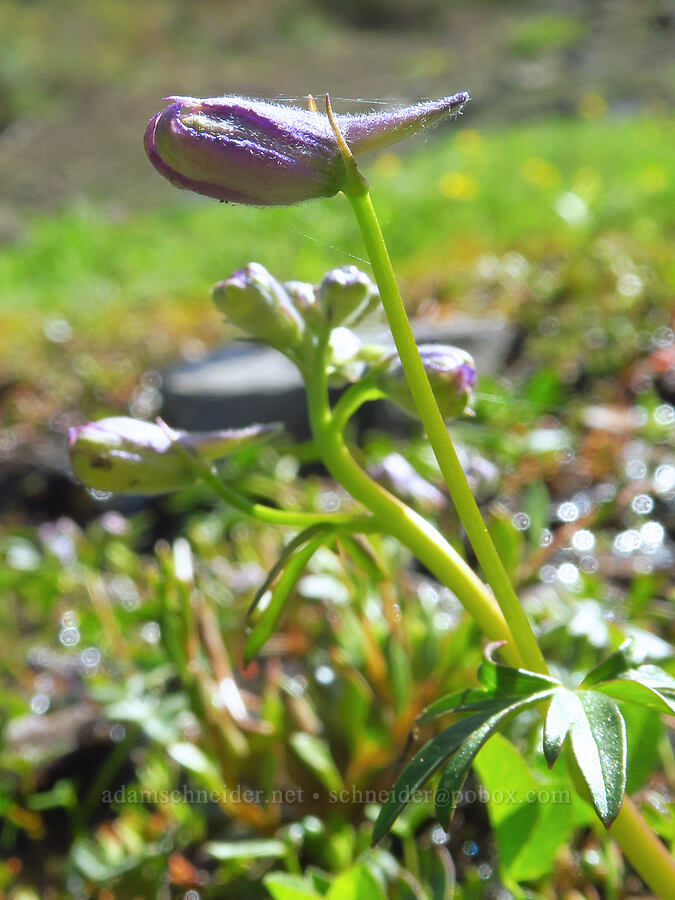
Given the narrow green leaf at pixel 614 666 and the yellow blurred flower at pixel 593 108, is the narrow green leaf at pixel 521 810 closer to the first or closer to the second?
the narrow green leaf at pixel 614 666

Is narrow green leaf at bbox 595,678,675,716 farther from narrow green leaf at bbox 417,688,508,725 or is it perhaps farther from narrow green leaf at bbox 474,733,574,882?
narrow green leaf at bbox 474,733,574,882

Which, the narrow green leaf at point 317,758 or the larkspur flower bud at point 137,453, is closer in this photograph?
the larkspur flower bud at point 137,453

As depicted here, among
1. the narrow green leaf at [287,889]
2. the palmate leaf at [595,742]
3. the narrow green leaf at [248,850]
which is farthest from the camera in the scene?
the narrow green leaf at [248,850]

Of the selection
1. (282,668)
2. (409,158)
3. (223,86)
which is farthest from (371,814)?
(223,86)

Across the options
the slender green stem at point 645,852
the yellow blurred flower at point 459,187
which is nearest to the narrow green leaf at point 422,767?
the slender green stem at point 645,852

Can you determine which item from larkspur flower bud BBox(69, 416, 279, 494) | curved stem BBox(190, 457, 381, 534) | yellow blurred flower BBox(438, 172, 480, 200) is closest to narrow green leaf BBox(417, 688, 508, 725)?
curved stem BBox(190, 457, 381, 534)
